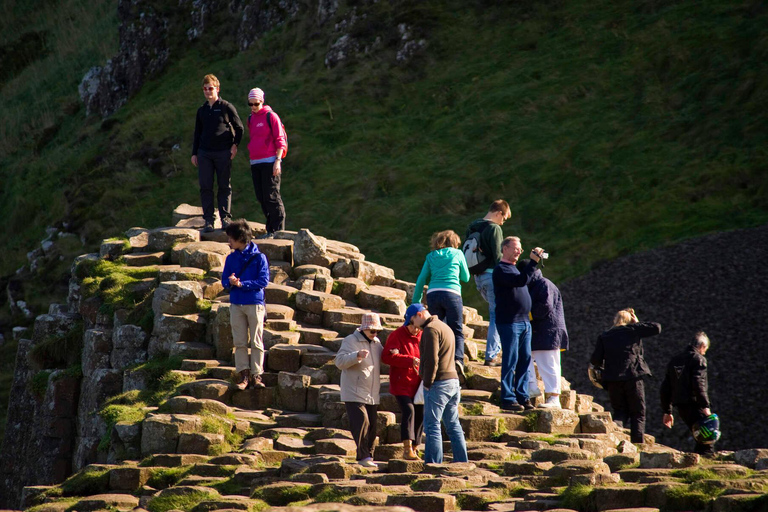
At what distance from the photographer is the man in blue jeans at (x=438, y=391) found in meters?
12.1

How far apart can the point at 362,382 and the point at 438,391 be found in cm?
106

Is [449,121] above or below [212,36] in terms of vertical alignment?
below

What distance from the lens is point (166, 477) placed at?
40.8ft

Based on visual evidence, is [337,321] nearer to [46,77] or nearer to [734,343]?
[734,343]

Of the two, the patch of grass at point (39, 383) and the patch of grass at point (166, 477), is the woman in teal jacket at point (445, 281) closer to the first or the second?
the patch of grass at point (166, 477)

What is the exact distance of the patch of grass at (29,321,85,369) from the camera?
66.1 ft

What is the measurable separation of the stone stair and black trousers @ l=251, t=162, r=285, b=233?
1.71 ft

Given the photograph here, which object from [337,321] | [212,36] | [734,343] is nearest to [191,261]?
[337,321]

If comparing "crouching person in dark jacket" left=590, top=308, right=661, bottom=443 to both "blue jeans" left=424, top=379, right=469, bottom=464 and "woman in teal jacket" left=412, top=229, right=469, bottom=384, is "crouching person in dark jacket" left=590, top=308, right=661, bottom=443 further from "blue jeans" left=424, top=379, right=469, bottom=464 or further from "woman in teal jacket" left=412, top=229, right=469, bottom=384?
"blue jeans" left=424, top=379, right=469, bottom=464

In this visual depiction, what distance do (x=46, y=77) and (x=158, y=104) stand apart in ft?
51.0

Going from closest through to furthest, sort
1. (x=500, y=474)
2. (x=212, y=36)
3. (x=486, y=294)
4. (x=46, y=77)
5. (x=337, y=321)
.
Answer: (x=500, y=474)
(x=486, y=294)
(x=337, y=321)
(x=212, y=36)
(x=46, y=77)

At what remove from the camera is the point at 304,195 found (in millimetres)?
35781

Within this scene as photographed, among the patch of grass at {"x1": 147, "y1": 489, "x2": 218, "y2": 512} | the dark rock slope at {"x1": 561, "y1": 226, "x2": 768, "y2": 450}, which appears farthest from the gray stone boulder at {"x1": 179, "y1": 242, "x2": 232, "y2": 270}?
the dark rock slope at {"x1": 561, "y1": 226, "x2": 768, "y2": 450}

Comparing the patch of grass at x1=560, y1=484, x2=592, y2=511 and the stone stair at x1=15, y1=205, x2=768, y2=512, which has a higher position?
the stone stair at x1=15, y1=205, x2=768, y2=512
